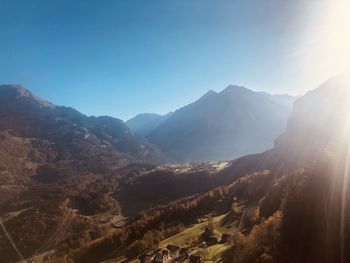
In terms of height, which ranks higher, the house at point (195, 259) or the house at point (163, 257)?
the house at point (195, 259)

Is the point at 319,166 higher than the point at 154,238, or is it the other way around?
the point at 319,166

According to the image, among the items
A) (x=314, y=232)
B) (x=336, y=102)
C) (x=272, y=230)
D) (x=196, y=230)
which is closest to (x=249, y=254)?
(x=272, y=230)

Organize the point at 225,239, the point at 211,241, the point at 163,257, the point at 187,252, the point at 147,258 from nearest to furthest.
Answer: the point at 163,257 < the point at 187,252 < the point at 225,239 < the point at 211,241 < the point at 147,258

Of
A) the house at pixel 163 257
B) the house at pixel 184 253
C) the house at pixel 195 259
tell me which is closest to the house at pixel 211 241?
the house at pixel 184 253

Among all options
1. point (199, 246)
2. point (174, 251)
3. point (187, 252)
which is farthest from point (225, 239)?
point (174, 251)

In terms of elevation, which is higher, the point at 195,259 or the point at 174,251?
the point at 195,259

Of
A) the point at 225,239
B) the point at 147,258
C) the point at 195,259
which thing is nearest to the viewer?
the point at 195,259

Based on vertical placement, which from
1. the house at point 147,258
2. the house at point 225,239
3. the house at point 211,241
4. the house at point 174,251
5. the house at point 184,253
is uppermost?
the house at point 225,239

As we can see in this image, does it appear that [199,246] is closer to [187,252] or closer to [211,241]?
[187,252]

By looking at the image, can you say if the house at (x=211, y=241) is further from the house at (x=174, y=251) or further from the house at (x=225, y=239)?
the house at (x=174, y=251)

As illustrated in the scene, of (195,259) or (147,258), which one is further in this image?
(147,258)

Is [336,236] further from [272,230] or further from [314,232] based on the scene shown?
[272,230]
